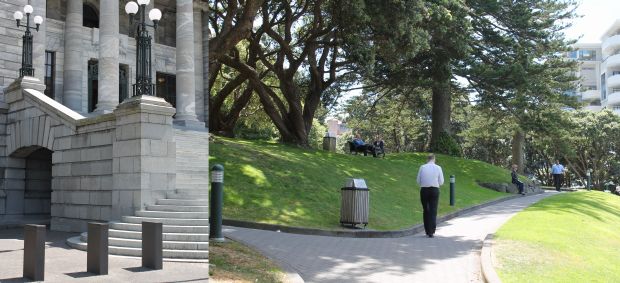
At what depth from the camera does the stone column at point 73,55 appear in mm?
23281

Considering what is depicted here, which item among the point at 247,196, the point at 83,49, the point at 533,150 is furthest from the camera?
the point at 533,150

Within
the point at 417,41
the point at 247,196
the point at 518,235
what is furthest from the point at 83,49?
the point at 518,235

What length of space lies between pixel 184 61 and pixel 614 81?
233 feet

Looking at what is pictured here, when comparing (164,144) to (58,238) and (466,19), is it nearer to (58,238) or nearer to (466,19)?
(58,238)

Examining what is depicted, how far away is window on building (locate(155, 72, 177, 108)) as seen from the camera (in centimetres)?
2847

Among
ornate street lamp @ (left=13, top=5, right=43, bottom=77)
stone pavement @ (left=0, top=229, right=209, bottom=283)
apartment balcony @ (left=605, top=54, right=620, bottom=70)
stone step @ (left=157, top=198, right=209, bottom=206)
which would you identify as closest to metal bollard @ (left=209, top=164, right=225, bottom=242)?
stone step @ (left=157, top=198, right=209, bottom=206)

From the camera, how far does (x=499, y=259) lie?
9.52 m

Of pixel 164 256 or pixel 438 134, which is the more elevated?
pixel 438 134

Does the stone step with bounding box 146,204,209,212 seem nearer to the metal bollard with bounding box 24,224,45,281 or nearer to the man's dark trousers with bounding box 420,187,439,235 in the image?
the metal bollard with bounding box 24,224,45,281

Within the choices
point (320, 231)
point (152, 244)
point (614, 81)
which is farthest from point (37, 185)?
point (614, 81)

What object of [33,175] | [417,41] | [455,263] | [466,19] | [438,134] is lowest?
[455,263]

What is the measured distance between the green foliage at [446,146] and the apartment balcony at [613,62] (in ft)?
176

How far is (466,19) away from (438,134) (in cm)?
1101

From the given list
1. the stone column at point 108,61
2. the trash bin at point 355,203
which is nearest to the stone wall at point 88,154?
the trash bin at point 355,203
